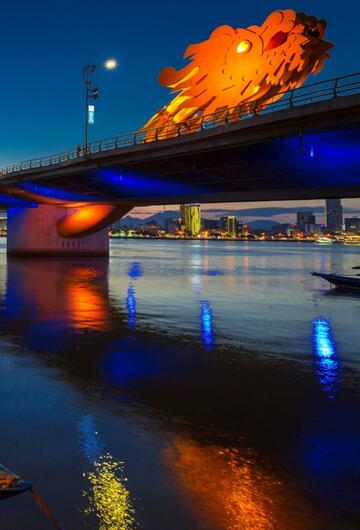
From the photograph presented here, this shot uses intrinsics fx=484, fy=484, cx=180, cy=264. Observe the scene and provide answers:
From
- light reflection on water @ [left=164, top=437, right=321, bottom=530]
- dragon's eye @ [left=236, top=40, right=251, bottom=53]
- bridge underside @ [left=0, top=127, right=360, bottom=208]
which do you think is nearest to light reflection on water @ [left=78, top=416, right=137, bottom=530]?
light reflection on water @ [left=164, top=437, right=321, bottom=530]

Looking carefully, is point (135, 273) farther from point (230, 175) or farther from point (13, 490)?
point (13, 490)

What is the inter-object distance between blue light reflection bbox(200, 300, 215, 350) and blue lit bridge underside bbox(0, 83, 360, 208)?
12309 mm

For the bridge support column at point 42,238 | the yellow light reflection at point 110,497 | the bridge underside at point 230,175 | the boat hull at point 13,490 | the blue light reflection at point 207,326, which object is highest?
the bridge underside at point 230,175

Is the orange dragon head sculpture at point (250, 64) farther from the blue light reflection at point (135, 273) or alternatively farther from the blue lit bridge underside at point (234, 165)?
the blue light reflection at point (135, 273)

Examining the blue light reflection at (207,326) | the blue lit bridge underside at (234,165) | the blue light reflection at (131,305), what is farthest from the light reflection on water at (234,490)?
the blue lit bridge underside at (234,165)

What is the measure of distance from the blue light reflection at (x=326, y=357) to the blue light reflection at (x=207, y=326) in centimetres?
401

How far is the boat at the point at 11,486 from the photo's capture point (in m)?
5.70

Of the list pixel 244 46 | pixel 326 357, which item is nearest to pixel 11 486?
pixel 326 357

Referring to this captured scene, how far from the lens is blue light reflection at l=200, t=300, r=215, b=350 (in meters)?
19.1

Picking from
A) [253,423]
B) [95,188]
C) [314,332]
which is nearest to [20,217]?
[95,188]

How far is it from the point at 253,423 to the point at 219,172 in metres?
38.0

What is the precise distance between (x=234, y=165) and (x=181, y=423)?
114 ft

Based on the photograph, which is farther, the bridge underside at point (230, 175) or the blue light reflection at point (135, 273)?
the blue light reflection at point (135, 273)

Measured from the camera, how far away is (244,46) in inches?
1994
